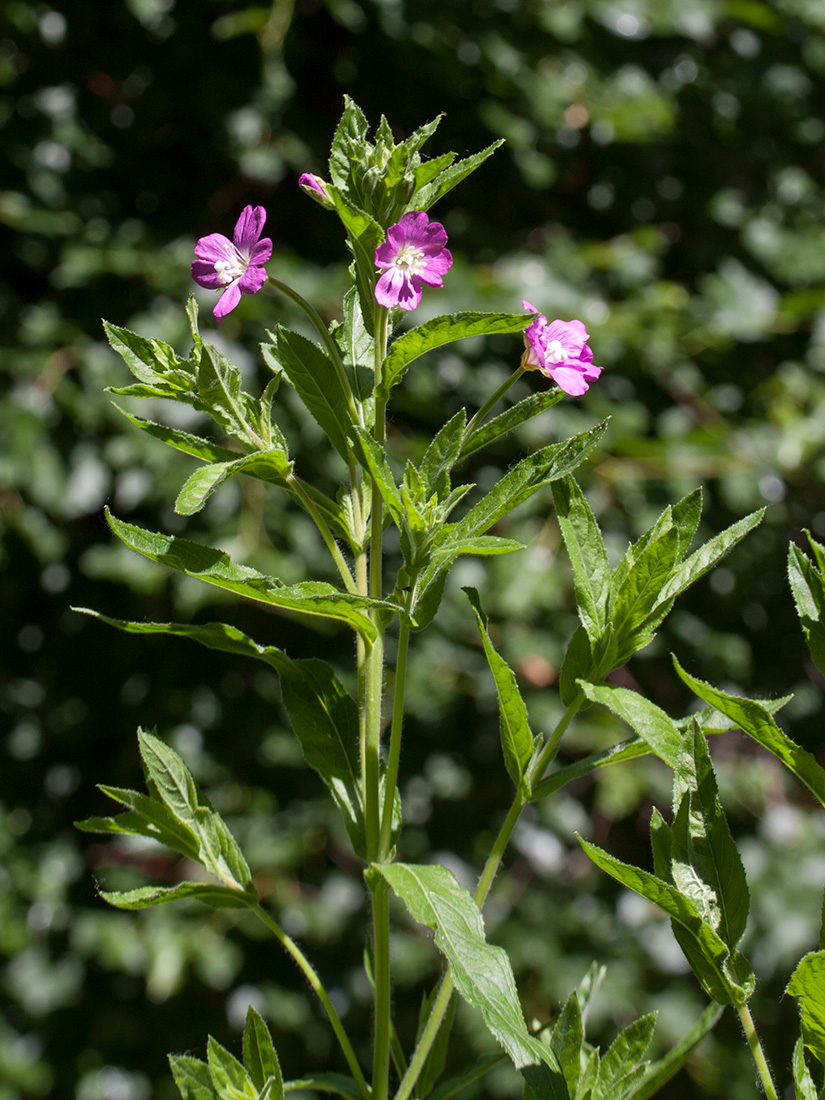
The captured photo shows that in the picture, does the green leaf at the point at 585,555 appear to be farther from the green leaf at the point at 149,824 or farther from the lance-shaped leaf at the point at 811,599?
the green leaf at the point at 149,824

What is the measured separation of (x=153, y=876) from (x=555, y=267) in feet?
3.85

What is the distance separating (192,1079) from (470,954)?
0.18m

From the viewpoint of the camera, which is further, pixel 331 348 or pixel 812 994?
pixel 331 348

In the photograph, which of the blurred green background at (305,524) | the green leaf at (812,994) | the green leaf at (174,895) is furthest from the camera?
the blurred green background at (305,524)

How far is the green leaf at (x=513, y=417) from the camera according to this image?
482mm

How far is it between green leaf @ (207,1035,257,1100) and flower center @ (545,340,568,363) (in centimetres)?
38

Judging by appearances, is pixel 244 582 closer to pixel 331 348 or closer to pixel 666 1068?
pixel 331 348

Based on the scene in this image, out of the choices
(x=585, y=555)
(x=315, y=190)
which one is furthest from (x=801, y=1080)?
(x=315, y=190)

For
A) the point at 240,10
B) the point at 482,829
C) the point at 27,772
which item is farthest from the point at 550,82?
the point at 27,772

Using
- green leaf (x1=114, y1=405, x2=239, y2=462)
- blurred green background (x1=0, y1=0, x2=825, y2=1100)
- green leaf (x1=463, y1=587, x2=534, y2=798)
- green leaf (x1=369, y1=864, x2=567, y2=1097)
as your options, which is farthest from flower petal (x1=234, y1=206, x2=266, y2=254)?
blurred green background (x1=0, y1=0, x2=825, y2=1100)

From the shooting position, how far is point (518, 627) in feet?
5.28

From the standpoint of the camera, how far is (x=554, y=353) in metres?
0.54

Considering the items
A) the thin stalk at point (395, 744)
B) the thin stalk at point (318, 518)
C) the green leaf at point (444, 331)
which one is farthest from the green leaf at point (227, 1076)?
the green leaf at point (444, 331)

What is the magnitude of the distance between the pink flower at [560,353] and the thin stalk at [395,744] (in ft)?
0.50
